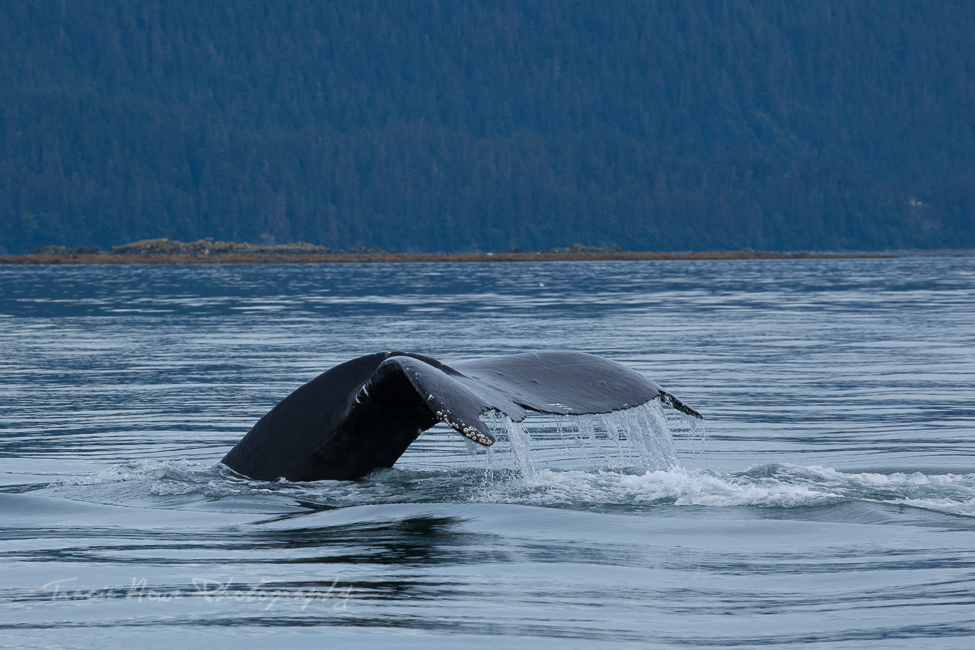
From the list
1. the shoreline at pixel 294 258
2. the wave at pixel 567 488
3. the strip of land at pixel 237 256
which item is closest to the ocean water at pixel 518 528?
the wave at pixel 567 488

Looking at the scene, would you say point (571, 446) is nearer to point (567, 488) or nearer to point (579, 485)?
point (579, 485)

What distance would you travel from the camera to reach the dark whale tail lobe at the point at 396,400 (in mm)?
6090

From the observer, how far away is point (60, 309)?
120 feet

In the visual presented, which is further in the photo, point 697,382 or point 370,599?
point 697,382

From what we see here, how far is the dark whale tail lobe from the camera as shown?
6.09m

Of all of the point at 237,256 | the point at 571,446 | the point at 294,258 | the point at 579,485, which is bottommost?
the point at 294,258

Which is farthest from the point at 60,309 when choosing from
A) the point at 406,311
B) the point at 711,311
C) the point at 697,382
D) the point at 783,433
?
the point at 783,433

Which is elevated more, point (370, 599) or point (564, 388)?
point (564, 388)

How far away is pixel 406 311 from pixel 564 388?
27.5 metres

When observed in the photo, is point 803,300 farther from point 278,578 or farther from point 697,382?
point 278,578

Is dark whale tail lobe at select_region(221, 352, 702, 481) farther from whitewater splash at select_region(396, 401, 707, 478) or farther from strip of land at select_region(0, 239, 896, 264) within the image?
strip of land at select_region(0, 239, 896, 264)

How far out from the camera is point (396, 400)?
641 cm

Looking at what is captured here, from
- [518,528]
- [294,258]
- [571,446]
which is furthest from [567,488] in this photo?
[294,258]

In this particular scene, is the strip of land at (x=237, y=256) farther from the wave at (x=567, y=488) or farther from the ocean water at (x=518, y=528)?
the wave at (x=567, y=488)
